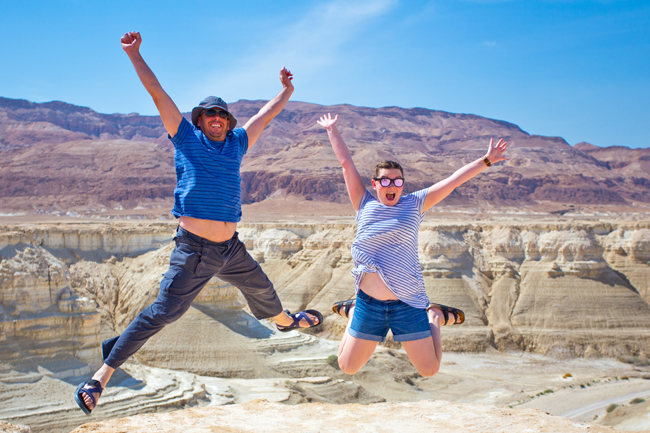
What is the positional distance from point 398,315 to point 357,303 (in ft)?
1.31

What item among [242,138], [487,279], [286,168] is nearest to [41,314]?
[242,138]

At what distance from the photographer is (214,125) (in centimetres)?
457

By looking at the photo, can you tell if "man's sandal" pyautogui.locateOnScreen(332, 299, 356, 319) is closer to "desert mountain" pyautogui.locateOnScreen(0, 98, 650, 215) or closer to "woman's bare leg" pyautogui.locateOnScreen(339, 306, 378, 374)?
"woman's bare leg" pyautogui.locateOnScreen(339, 306, 378, 374)

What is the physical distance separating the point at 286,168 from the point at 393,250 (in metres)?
108

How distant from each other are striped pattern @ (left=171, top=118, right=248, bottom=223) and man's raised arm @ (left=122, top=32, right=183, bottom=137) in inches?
3.4

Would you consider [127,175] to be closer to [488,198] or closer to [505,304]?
[488,198]

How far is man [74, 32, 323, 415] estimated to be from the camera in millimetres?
4230

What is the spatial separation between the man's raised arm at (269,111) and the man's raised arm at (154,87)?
80 centimetres

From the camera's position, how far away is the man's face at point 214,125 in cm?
457

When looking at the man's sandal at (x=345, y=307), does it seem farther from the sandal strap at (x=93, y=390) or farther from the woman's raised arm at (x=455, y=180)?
the sandal strap at (x=93, y=390)

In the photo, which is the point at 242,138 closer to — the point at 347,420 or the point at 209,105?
the point at 209,105

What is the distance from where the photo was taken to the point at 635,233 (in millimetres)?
37875

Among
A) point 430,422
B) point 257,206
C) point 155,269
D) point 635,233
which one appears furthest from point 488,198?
point 430,422

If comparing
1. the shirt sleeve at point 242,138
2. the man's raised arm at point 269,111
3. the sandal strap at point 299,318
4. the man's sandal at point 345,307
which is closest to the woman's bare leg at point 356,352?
the man's sandal at point 345,307
